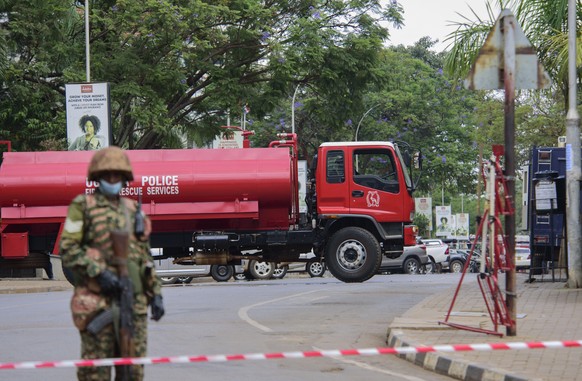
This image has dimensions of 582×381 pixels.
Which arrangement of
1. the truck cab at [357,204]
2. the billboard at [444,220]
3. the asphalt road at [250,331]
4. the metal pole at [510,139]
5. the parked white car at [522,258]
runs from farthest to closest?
the billboard at [444,220], the parked white car at [522,258], the truck cab at [357,204], the metal pole at [510,139], the asphalt road at [250,331]

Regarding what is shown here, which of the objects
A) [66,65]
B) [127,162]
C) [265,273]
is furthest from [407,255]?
[127,162]

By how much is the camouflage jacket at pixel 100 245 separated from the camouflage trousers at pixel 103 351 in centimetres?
16

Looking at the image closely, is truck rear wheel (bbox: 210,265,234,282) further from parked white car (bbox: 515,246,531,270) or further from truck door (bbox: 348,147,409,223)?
parked white car (bbox: 515,246,531,270)

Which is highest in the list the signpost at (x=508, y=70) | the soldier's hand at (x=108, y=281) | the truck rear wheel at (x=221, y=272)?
the signpost at (x=508, y=70)

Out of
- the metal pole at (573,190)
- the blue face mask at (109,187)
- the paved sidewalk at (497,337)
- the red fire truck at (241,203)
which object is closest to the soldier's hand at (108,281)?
the blue face mask at (109,187)

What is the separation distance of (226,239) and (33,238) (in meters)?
3.80

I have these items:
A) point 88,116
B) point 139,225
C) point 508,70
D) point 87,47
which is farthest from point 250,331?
point 87,47

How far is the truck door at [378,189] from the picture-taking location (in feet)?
75.5

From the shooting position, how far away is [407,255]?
A: 141 ft

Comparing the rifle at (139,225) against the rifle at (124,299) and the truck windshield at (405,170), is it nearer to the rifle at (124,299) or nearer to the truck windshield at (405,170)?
the rifle at (124,299)

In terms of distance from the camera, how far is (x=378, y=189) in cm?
2312

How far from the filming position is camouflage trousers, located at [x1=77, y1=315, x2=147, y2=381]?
6.66m

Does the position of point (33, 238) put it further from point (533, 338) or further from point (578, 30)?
point (533, 338)

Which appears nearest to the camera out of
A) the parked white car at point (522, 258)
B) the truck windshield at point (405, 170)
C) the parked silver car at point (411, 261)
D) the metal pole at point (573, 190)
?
the metal pole at point (573, 190)
